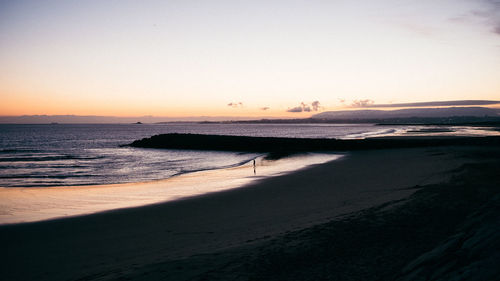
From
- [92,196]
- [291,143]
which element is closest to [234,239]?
[92,196]

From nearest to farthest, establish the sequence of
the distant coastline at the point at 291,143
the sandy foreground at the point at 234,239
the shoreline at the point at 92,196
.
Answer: the sandy foreground at the point at 234,239
the shoreline at the point at 92,196
the distant coastline at the point at 291,143

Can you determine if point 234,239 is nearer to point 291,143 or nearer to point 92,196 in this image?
point 92,196

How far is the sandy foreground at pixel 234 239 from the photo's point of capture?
22.1ft

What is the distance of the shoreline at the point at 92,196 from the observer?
13.2 meters

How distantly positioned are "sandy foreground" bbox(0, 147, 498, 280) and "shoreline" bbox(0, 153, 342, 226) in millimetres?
1277

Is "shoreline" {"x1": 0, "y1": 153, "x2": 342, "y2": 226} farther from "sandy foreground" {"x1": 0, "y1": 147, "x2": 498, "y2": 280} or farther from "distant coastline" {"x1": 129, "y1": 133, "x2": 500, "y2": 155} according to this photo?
"distant coastline" {"x1": 129, "y1": 133, "x2": 500, "y2": 155}

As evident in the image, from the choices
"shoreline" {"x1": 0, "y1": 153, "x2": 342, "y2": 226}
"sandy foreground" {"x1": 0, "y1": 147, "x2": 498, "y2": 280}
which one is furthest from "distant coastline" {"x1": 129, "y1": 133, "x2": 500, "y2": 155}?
"sandy foreground" {"x1": 0, "y1": 147, "x2": 498, "y2": 280}

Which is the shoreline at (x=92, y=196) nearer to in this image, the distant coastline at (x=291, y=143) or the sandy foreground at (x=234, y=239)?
the sandy foreground at (x=234, y=239)

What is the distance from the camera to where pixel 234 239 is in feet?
28.8

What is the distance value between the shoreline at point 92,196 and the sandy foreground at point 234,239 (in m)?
1.28

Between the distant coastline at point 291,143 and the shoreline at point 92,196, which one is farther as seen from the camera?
the distant coastline at point 291,143

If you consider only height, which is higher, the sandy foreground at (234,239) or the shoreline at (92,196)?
the sandy foreground at (234,239)

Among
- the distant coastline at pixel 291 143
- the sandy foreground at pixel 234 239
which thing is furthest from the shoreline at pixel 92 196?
the distant coastline at pixel 291 143

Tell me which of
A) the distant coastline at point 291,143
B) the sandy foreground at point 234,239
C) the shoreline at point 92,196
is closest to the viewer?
the sandy foreground at point 234,239
